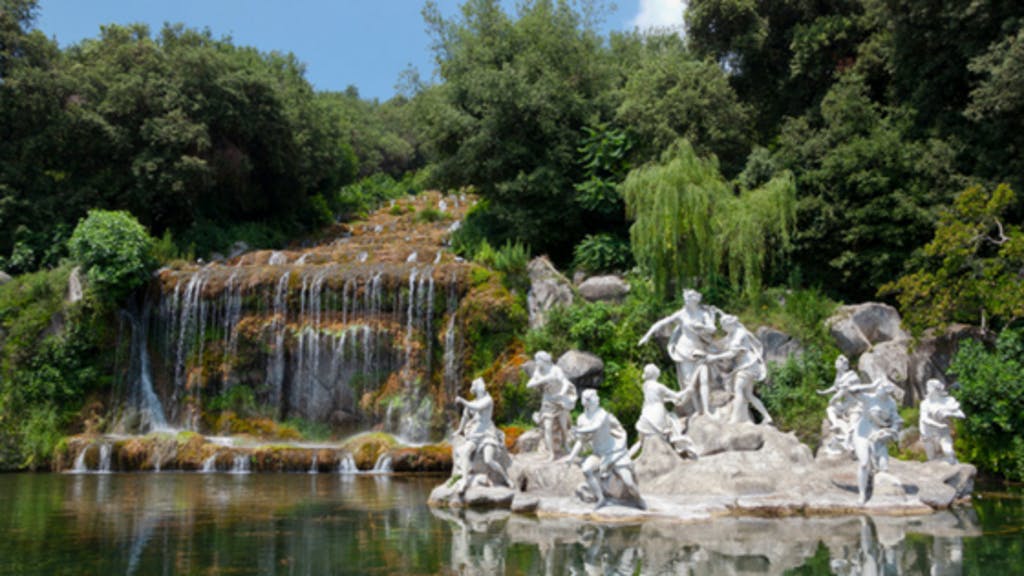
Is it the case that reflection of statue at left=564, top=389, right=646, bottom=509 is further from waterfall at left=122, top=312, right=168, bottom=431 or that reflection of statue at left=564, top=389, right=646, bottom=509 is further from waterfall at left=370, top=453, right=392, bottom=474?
waterfall at left=122, top=312, right=168, bottom=431

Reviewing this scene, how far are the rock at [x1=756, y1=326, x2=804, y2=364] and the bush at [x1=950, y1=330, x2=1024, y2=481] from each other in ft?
12.4

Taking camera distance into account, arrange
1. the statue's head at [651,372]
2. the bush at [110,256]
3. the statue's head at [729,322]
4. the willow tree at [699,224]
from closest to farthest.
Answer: the statue's head at [651,372] < the statue's head at [729,322] < the willow tree at [699,224] < the bush at [110,256]

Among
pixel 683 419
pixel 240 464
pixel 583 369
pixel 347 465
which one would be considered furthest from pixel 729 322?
pixel 240 464

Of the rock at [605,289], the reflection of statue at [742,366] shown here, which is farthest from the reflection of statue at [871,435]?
the rock at [605,289]

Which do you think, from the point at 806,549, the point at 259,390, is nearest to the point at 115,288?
the point at 259,390

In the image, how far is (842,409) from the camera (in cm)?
1507

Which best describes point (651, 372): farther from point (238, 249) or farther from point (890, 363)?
point (238, 249)

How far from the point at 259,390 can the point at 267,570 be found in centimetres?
1426

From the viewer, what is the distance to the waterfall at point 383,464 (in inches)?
730

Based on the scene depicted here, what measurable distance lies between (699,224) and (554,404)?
26.3ft

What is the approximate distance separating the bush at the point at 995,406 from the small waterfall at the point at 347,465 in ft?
41.2

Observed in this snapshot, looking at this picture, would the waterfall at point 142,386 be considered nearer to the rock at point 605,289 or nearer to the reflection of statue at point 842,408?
the rock at point 605,289

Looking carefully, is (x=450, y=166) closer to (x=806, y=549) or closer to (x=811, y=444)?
(x=811, y=444)

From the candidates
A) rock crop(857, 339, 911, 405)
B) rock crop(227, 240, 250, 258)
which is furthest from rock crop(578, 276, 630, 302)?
rock crop(227, 240, 250, 258)
